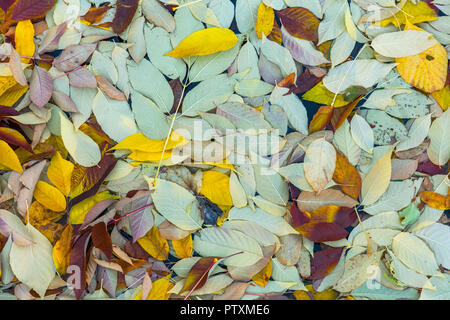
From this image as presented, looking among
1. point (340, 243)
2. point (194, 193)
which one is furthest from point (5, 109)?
point (340, 243)

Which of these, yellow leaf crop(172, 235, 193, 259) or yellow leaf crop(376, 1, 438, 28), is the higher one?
yellow leaf crop(376, 1, 438, 28)

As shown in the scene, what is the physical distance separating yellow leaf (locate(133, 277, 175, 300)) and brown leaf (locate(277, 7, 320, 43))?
0.25 meters

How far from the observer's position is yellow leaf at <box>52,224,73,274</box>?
0.36 metres

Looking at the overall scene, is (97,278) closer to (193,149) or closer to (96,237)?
(96,237)

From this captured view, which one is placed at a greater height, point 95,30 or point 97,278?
point 95,30

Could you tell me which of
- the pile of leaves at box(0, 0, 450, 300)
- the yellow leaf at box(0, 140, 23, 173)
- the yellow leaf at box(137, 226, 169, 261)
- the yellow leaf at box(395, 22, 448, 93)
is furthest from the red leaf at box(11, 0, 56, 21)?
the yellow leaf at box(395, 22, 448, 93)

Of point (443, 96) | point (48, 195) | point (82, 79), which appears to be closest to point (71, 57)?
point (82, 79)

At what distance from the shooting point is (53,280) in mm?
363

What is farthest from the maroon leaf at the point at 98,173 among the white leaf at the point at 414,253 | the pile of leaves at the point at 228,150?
the white leaf at the point at 414,253

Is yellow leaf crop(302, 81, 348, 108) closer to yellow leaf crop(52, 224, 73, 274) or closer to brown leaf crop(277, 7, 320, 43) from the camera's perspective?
brown leaf crop(277, 7, 320, 43)

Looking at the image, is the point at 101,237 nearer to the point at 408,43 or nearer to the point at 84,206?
the point at 84,206

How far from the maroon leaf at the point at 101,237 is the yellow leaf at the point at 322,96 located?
213 mm

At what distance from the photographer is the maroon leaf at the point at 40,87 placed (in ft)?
1.17

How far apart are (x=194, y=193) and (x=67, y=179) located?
4.5 inches
